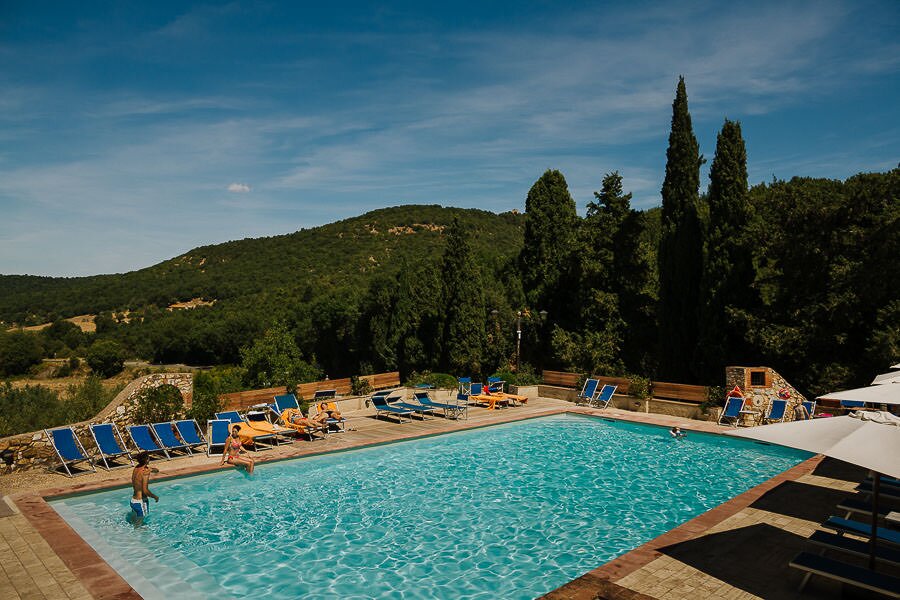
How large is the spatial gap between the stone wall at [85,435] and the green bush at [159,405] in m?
0.13

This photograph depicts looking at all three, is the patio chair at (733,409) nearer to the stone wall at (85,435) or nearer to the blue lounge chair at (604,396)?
the blue lounge chair at (604,396)

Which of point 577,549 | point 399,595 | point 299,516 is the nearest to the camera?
point 399,595

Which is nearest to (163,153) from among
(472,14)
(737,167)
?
(472,14)

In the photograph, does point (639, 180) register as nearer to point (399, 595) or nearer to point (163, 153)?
point (163, 153)

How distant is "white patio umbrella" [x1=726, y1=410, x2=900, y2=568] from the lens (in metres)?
4.63

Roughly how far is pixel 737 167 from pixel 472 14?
1081 centimetres

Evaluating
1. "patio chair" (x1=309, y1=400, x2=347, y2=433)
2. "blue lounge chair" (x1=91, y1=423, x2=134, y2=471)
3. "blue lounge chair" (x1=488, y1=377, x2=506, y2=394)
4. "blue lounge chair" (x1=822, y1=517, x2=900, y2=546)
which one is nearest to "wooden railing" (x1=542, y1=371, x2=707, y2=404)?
"blue lounge chair" (x1=488, y1=377, x2=506, y2=394)

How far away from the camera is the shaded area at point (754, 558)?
5426 mm

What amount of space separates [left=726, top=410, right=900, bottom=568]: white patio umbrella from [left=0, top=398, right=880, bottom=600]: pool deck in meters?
1.19

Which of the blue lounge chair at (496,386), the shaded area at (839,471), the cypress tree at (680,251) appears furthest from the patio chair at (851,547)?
the cypress tree at (680,251)

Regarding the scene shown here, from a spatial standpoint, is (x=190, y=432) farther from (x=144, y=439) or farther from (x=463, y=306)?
(x=463, y=306)

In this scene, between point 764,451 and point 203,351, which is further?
point 203,351

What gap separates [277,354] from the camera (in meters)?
22.8

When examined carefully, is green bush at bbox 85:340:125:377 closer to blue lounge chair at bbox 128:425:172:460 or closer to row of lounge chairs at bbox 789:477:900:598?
blue lounge chair at bbox 128:425:172:460
